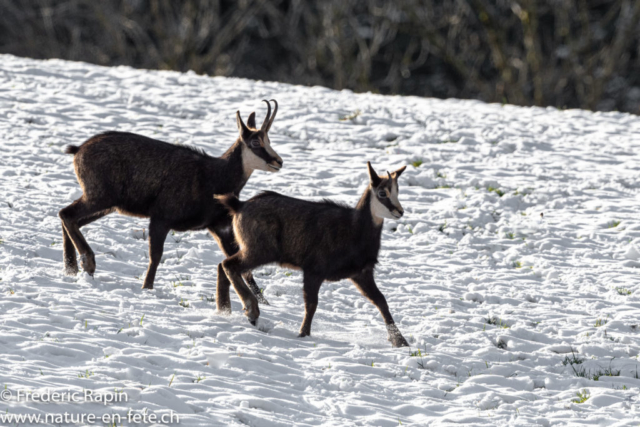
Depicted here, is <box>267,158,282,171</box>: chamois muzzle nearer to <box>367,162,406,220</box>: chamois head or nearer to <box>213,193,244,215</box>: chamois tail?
<box>213,193,244,215</box>: chamois tail

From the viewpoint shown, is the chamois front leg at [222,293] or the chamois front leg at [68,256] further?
the chamois front leg at [68,256]

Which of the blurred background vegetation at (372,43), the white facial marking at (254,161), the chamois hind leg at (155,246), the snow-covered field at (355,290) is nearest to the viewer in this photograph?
the snow-covered field at (355,290)

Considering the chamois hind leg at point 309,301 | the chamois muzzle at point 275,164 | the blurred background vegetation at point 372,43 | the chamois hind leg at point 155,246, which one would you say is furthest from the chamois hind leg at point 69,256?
the blurred background vegetation at point 372,43

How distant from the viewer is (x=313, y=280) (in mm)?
7117

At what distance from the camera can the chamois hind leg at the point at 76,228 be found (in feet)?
25.5

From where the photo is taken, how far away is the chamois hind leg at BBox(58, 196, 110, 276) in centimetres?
777

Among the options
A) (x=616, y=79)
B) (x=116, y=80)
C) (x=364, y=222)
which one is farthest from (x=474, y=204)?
(x=616, y=79)

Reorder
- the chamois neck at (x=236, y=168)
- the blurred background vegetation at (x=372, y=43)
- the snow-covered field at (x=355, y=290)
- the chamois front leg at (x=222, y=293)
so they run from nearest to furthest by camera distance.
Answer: the snow-covered field at (x=355, y=290) < the chamois front leg at (x=222, y=293) < the chamois neck at (x=236, y=168) < the blurred background vegetation at (x=372, y=43)

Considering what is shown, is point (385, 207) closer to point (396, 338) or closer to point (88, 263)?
point (396, 338)

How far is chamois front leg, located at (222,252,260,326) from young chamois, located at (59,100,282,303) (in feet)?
2.08

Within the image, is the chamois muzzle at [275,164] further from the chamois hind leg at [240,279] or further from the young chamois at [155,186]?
the chamois hind leg at [240,279]

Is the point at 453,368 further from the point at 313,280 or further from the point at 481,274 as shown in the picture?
the point at 481,274

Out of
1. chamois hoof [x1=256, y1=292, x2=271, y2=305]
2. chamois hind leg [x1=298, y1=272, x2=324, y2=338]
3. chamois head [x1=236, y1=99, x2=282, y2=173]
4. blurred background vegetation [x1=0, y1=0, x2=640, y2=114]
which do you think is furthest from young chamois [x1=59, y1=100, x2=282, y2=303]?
blurred background vegetation [x1=0, y1=0, x2=640, y2=114]

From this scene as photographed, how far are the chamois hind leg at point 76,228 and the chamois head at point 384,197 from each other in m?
2.66
